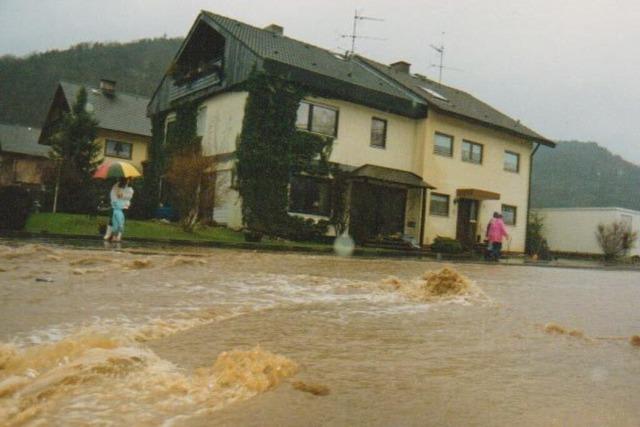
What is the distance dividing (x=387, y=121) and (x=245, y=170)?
7279mm

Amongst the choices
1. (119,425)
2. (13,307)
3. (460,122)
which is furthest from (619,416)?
(460,122)

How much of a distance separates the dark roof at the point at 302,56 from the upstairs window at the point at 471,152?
3985mm

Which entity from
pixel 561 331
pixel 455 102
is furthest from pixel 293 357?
pixel 455 102

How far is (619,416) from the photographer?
2.80 m

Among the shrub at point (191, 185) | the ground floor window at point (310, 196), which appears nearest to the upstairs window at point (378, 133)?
the ground floor window at point (310, 196)

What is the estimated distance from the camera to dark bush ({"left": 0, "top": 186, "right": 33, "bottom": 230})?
13.6 m

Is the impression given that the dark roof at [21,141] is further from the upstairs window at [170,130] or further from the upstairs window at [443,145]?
the upstairs window at [443,145]

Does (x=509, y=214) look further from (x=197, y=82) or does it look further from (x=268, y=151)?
(x=197, y=82)

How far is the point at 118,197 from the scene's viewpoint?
45.6 ft

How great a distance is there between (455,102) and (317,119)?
9.91 m

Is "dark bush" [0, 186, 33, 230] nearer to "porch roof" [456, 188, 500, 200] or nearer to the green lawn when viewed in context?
the green lawn

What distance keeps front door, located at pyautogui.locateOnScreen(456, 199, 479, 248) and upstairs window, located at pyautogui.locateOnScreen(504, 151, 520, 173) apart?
340 centimetres

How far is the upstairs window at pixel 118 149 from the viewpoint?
38.6 meters

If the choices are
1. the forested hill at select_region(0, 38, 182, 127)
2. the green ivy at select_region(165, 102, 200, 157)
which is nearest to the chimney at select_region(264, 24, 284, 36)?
the green ivy at select_region(165, 102, 200, 157)
